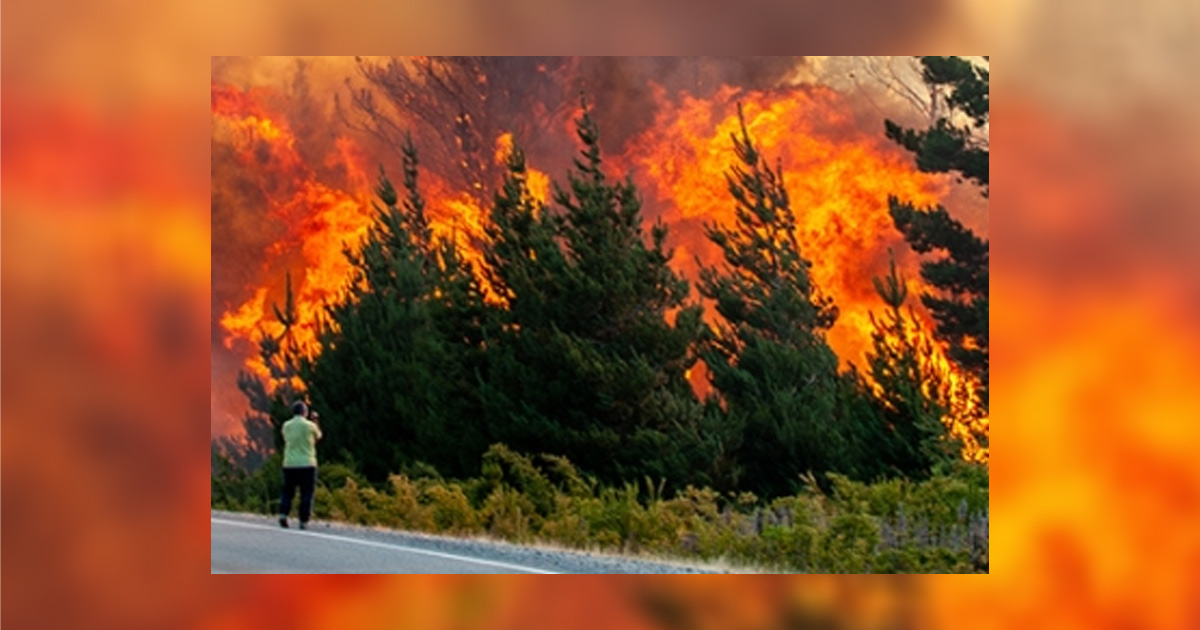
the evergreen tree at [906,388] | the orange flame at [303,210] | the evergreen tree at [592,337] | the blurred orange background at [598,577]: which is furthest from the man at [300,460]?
the evergreen tree at [906,388]

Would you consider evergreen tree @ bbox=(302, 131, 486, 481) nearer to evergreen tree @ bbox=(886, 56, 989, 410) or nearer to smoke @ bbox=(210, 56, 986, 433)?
smoke @ bbox=(210, 56, 986, 433)

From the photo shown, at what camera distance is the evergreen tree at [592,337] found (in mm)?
16500

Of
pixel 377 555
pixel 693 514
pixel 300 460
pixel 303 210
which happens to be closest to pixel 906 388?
pixel 693 514

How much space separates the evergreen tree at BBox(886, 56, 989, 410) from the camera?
16.2 metres

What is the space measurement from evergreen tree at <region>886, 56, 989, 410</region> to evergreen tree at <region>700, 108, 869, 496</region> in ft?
3.14

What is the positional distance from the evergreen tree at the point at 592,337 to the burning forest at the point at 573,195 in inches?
1.1

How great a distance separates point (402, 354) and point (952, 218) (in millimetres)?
4866

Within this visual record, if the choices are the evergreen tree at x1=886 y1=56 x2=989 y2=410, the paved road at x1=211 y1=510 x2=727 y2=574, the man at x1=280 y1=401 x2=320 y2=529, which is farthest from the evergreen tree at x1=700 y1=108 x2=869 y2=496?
the man at x1=280 y1=401 x2=320 y2=529

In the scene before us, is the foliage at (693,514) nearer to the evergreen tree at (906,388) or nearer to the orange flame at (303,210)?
the evergreen tree at (906,388)

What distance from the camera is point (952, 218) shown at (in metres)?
16.2

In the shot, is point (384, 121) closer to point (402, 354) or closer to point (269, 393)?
point (402, 354)
